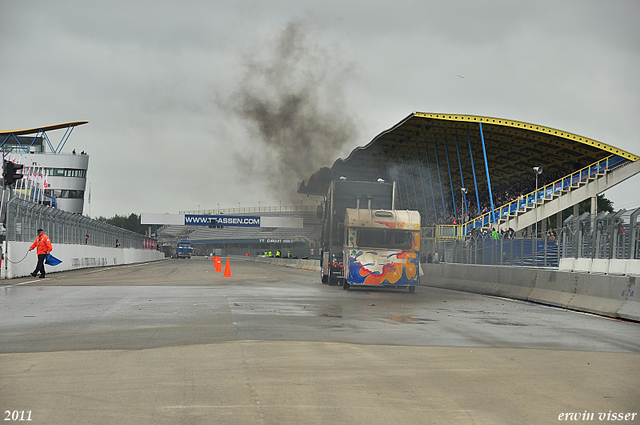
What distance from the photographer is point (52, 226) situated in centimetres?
3312

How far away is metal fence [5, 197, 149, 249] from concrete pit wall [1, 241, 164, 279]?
365 millimetres

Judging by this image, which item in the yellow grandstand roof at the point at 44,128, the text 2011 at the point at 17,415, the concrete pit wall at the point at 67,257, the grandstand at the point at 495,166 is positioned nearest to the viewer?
the text 2011 at the point at 17,415

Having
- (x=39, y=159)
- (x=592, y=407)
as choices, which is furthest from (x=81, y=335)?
(x=39, y=159)

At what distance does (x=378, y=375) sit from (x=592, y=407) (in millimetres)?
1992

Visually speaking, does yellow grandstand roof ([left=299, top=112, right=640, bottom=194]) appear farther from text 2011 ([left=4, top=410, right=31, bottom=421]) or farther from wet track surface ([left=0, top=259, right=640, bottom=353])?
text 2011 ([left=4, top=410, right=31, bottom=421])

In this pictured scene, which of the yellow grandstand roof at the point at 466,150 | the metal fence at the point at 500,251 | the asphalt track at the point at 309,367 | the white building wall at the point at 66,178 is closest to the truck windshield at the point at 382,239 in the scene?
the metal fence at the point at 500,251

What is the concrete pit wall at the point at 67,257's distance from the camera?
2625 cm

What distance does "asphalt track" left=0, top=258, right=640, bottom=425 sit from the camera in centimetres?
532

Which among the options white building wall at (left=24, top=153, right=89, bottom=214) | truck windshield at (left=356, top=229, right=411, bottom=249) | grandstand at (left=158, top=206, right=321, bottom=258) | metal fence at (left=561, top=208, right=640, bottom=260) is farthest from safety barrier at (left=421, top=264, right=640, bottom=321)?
grandstand at (left=158, top=206, right=321, bottom=258)

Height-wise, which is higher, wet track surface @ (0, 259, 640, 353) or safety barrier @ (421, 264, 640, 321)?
safety barrier @ (421, 264, 640, 321)

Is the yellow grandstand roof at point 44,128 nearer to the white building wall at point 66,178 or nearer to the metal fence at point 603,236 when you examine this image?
the white building wall at point 66,178

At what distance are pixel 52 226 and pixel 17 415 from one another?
2996cm

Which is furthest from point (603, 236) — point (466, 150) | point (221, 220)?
point (221, 220)

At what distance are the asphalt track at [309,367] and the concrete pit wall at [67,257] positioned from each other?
46.5 ft
